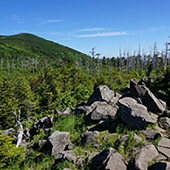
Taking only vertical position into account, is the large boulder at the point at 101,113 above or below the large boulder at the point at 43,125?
above

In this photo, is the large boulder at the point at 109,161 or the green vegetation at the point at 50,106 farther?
the green vegetation at the point at 50,106

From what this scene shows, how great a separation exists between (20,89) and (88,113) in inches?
1340

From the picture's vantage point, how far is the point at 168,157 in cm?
893

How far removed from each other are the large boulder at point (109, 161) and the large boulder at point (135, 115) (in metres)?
2.57

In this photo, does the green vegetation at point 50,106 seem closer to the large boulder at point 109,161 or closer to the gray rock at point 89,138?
the gray rock at point 89,138

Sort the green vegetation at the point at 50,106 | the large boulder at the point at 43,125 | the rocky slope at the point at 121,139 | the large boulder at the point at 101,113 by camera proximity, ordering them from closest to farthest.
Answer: the rocky slope at the point at 121,139 < the green vegetation at the point at 50,106 < the large boulder at the point at 101,113 < the large boulder at the point at 43,125

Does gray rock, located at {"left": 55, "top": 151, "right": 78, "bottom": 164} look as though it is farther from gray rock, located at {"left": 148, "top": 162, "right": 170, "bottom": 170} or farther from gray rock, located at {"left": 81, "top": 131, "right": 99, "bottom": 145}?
gray rock, located at {"left": 148, "top": 162, "right": 170, "bottom": 170}

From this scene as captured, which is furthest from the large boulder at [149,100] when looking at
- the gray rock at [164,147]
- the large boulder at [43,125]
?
the large boulder at [43,125]

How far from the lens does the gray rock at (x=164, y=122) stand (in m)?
11.5

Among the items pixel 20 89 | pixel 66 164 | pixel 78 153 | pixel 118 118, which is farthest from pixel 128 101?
pixel 20 89

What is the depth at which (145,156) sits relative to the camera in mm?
8734

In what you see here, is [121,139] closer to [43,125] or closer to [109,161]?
[109,161]

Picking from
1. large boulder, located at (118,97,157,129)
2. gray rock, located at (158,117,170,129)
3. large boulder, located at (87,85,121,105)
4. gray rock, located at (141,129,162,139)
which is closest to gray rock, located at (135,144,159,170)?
gray rock, located at (141,129,162,139)

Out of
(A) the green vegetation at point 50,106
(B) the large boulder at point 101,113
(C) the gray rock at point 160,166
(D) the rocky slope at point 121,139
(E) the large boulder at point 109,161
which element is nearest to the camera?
(C) the gray rock at point 160,166
